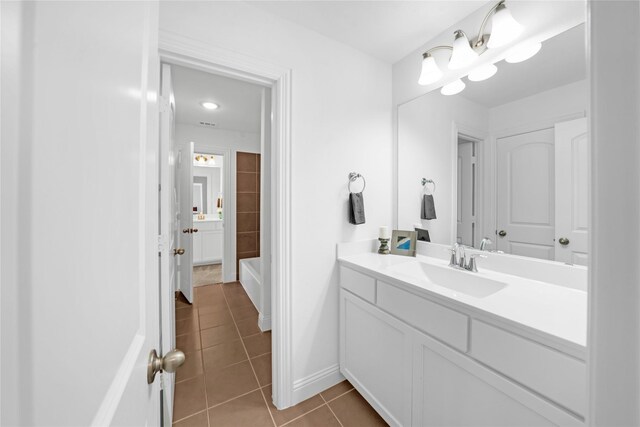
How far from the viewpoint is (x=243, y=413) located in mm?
1468

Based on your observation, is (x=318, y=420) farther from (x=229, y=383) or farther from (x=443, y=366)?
(x=443, y=366)

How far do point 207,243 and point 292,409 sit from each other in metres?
3.94

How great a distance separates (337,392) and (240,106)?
115 inches

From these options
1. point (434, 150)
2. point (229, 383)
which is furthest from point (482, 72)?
point (229, 383)

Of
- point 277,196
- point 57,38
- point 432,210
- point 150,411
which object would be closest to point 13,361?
point 57,38

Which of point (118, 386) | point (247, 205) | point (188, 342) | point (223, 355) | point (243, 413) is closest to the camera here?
point (118, 386)

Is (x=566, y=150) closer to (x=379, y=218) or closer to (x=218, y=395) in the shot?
(x=379, y=218)

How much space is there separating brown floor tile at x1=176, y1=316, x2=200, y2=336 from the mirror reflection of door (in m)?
2.48

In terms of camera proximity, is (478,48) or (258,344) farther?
(258,344)

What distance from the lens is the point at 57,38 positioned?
0.23 m

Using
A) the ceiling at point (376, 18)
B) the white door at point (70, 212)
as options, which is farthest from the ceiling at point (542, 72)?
the white door at point (70, 212)

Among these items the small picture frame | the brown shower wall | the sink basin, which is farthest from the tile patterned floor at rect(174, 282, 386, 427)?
the brown shower wall

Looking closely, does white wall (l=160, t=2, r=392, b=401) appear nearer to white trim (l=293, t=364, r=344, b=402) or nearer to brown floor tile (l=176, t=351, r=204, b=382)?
white trim (l=293, t=364, r=344, b=402)

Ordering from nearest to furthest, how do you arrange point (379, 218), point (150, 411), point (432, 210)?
point (150, 411), point (432, 210), point (379, 218)
